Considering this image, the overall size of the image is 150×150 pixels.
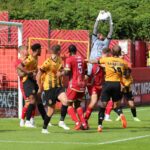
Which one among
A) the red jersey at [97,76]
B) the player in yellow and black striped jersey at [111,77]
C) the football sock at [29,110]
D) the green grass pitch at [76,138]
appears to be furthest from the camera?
the red jersey at [97,76]

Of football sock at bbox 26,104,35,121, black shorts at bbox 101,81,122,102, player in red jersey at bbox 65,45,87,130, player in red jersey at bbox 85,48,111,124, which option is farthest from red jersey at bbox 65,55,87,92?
player in red jersey at bbox 85,48,111,124

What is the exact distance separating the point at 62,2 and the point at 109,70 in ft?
114

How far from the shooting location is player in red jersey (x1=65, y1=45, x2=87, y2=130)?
1817cm

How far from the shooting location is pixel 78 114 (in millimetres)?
18453

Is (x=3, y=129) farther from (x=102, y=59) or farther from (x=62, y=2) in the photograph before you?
(x=62, y=2)

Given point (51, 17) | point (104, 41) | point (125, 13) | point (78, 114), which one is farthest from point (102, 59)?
point (125, 13)

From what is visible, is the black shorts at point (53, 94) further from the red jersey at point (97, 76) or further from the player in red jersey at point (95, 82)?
the red jersey at point (97, 76)

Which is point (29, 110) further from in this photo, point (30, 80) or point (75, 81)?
point (75, 81)

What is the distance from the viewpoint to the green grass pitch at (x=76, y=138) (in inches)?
593

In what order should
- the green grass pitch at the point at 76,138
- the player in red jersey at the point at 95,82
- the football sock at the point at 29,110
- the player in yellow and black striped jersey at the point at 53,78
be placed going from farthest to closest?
the player in red jersey at the point at 95,82, the football sock at the point at 29,110, the player in yellow and black striped jersey at the point at 53,78, the green grass pitch at the point at 76,138

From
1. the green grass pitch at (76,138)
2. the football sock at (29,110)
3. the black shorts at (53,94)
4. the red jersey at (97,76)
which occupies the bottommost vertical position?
the green grass pitch at (76,138)

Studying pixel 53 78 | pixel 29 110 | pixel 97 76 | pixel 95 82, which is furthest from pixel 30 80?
pixel 97 76

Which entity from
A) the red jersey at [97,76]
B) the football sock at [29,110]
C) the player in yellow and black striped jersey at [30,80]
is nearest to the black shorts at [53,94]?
the player in yellow and black striped jersey at [30,80]

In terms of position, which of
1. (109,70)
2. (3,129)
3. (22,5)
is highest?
(22,5)
